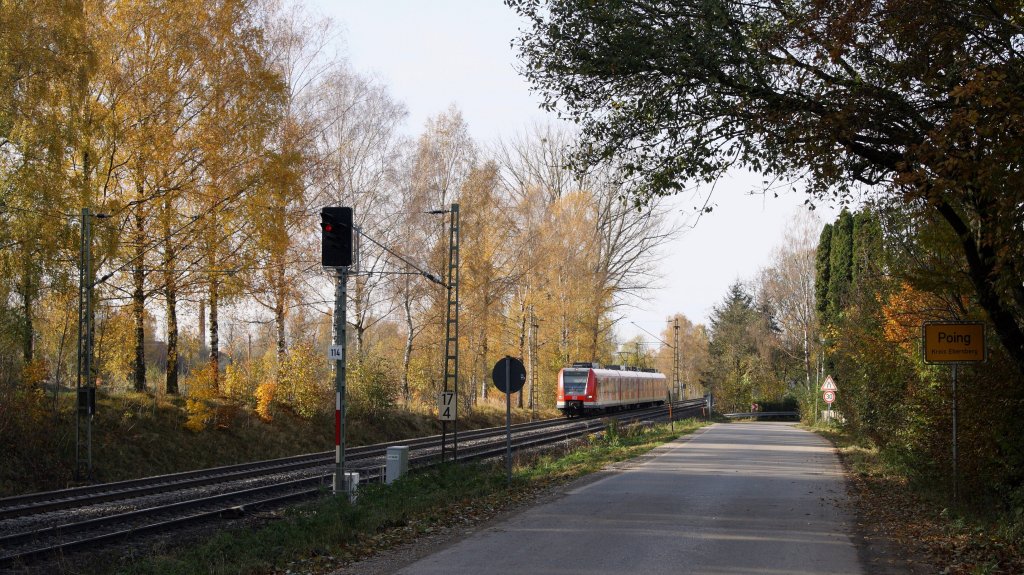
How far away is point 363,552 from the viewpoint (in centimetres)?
1054

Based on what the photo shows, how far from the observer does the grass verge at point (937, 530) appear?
30.8ft

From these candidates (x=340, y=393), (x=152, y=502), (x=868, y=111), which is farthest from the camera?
(x=152, y=502)

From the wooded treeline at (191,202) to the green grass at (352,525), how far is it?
5.40 m

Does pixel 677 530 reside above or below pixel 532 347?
below

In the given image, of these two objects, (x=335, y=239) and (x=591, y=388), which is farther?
(x=591, y=388)

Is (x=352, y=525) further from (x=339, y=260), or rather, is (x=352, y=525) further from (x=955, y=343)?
(x=955, y=343)

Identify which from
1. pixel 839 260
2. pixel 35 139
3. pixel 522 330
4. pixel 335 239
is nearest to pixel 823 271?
pixel 839 260

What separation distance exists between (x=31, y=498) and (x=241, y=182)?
10.7 metres

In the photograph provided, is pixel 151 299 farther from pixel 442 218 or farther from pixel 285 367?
pixel 442 218

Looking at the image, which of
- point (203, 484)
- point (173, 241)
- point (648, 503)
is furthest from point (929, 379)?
point (173, 241)

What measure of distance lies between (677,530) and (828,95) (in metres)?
5.58

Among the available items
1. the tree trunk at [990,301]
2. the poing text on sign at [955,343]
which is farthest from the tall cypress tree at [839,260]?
the tree trunk at [990,301]

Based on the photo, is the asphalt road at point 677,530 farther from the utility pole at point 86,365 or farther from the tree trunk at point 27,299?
the tree trunk at point 27,299

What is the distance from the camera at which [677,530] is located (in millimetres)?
11469
